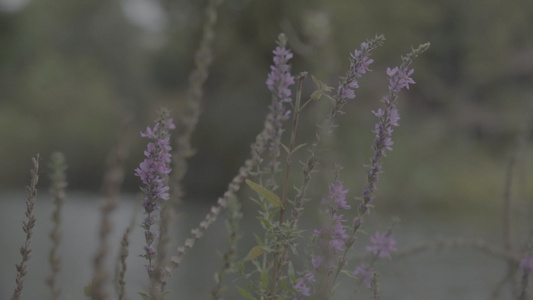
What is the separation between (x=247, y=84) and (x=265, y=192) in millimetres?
19341

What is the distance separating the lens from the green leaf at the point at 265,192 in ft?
5.42

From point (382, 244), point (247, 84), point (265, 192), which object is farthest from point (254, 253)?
point (247, 84)

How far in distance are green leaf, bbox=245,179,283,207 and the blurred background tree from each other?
12831mm

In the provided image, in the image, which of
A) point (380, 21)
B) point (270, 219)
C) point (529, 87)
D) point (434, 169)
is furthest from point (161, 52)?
point (270, 219)

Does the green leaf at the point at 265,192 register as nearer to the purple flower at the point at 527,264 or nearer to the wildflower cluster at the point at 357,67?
the wildflower cluster at the point at 357,67

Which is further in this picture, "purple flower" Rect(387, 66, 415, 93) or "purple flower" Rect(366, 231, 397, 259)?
"purple flower" Rect(366, 231, 397, 259)

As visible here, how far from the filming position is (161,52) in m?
28.7

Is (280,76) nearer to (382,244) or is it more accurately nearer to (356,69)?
(356,69)

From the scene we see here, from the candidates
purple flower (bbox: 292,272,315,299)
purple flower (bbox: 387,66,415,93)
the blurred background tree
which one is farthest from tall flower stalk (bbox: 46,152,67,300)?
the blurred background tree

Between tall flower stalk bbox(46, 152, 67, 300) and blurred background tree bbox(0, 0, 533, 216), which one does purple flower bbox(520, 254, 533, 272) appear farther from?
blurred background tree bbox(0, 0, 533, 216)

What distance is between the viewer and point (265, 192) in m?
1.67

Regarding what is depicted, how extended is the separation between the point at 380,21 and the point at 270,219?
27.8 meters

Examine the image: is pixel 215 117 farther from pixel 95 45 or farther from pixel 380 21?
pixel 95 45

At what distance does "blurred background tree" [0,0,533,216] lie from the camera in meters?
19.4
